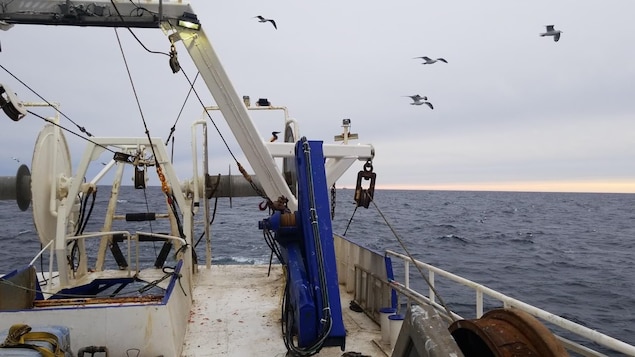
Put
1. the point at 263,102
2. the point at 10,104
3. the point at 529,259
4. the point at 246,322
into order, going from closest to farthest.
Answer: the point at 10,104
the point at 246,322
the point at 263,102
the point at 529,259

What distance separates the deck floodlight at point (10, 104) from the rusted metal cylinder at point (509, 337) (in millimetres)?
5402

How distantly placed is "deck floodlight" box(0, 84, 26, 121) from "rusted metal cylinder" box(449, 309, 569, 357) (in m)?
5.40

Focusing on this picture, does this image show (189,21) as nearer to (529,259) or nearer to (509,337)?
(509,337)

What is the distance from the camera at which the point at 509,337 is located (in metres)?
2.87

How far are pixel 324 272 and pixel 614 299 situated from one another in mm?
16572

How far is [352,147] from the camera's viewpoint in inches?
319

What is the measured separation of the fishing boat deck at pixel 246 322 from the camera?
6390 mm

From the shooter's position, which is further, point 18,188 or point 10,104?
point 18,188

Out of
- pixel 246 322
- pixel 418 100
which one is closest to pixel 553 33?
pixel 418 100

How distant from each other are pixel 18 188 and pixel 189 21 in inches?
221

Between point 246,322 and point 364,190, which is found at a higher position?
point 364,190

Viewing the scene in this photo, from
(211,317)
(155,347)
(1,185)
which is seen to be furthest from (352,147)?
(1,185)

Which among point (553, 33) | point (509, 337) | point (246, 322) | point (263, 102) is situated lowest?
point (246, 322)

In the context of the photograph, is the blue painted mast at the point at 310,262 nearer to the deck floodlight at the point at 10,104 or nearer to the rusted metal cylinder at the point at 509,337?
the rusted metal cylinder at the point at 509,337
